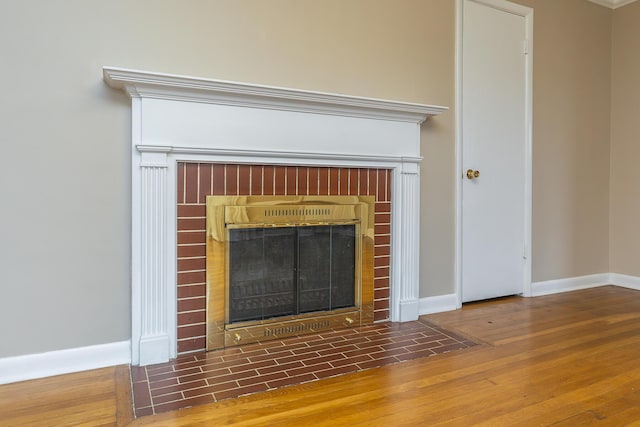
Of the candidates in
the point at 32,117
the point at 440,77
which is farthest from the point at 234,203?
the point at 440,77

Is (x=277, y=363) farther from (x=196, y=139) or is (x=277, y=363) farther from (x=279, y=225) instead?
→ (x=196, y=139)

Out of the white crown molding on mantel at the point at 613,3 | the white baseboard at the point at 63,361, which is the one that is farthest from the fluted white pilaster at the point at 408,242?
the white crown molding on mantel at the point at 613,3

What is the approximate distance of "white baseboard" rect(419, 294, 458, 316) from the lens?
9.40ft

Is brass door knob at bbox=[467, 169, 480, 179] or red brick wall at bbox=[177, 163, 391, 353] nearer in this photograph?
red brick wall at bbox=[177, 163, 391, 353]

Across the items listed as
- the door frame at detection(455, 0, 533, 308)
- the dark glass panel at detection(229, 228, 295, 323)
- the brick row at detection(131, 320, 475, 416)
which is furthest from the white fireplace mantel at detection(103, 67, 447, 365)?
the door frame at detection(455, 0, 533, 308)

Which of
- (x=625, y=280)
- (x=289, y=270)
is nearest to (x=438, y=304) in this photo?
(x=289, y=270)

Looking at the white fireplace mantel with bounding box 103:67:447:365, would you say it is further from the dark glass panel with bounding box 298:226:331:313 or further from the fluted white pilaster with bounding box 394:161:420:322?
the dark glass panel with bounding box 298:226:331:313

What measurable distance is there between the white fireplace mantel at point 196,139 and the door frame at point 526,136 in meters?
0.58

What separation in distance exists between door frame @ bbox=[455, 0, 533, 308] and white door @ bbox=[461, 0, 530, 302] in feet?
0.07

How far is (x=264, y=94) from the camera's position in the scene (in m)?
2.18

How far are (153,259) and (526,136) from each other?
2.84 m

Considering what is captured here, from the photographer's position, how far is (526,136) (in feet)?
11.0

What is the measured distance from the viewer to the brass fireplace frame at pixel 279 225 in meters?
2.19

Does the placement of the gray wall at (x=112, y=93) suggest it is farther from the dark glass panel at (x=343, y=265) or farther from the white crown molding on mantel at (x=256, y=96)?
the dark glass panel at (x=343, y=265)
